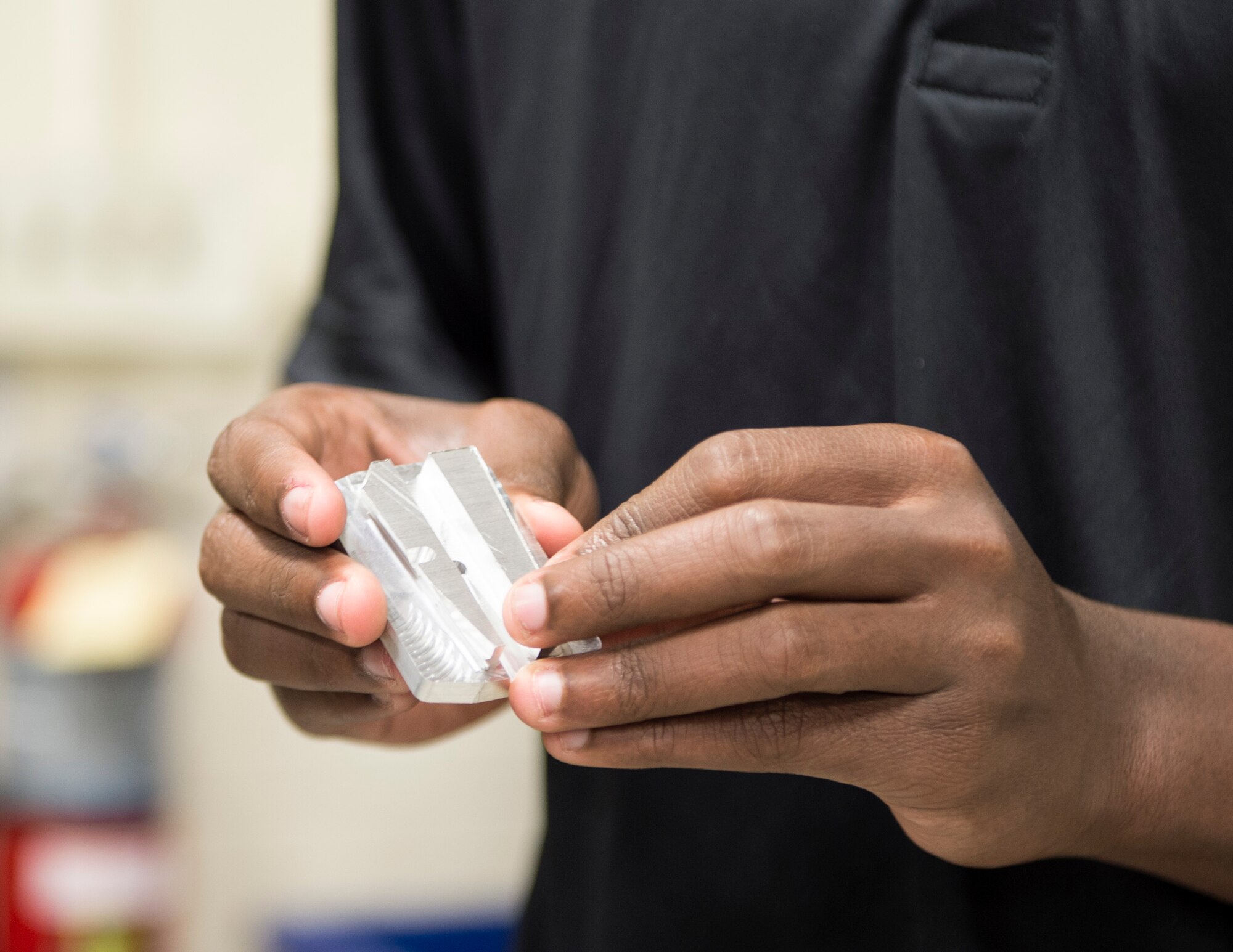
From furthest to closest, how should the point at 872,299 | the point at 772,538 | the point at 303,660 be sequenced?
the point at 872,299 < the point at 303,660 < the point at 772,538

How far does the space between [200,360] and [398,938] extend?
76 centimetres

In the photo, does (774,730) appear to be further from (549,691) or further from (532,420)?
(532,420)

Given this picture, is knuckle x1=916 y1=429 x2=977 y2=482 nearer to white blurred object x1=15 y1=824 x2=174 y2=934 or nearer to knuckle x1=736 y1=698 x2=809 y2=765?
knuckle x1=736 y1=698 x2=809 y2=765

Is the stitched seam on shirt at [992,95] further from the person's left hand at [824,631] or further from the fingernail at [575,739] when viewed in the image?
the fingernail at [575,739]

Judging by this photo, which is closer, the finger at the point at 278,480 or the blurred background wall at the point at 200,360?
the finger at the point at 278,480

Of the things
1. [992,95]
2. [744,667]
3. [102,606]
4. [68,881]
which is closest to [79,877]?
[68,881]

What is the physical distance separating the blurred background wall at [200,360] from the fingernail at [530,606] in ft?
2.80

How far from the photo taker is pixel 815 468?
1.23 feet

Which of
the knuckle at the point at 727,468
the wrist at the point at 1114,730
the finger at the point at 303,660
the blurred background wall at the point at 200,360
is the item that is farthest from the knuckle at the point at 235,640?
the blurred background wall at the point at 200,360

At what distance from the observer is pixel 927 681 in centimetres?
37

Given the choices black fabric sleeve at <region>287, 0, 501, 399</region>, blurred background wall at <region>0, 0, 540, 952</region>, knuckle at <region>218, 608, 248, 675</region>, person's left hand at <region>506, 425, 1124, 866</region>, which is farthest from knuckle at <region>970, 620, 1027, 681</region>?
blurred background wall at <region>0, 0, 540, 952</region>

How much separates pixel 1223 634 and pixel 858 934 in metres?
0.24

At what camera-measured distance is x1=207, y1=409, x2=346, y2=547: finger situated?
0.42m

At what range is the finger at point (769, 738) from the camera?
38 cm
